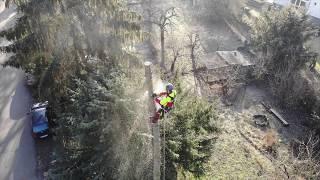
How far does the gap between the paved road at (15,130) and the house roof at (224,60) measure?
11.9 meters

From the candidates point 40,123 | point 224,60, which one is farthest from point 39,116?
point 224,60

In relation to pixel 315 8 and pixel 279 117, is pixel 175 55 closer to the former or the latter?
pixel 279 117

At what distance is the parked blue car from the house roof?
1099 cm

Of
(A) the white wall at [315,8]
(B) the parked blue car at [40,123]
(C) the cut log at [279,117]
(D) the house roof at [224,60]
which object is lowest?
(C) the cut log at [279,117]

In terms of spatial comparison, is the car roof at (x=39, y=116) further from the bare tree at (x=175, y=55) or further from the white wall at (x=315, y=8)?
the white wall at (x=315, y=8)

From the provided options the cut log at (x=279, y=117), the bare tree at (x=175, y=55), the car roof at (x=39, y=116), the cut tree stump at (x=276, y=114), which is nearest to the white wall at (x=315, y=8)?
the bare tree at (x=175, y=55)

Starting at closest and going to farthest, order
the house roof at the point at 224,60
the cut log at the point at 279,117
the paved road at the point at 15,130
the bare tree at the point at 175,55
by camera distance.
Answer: the paved road at the point at 15,130, the cut log at the point at 279,117, the bare tree at the point at 175,55, the house roof at the point at 224,60

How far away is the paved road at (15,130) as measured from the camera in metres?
16.6

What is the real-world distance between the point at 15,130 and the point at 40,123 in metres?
2.05

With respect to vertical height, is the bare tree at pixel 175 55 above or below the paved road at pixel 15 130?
above

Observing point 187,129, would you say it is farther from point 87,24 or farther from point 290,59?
point 290,59

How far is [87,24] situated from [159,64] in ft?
31.1

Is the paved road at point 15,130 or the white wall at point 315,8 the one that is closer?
the paved road at point 15,130

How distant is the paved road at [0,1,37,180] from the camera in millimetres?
16578
